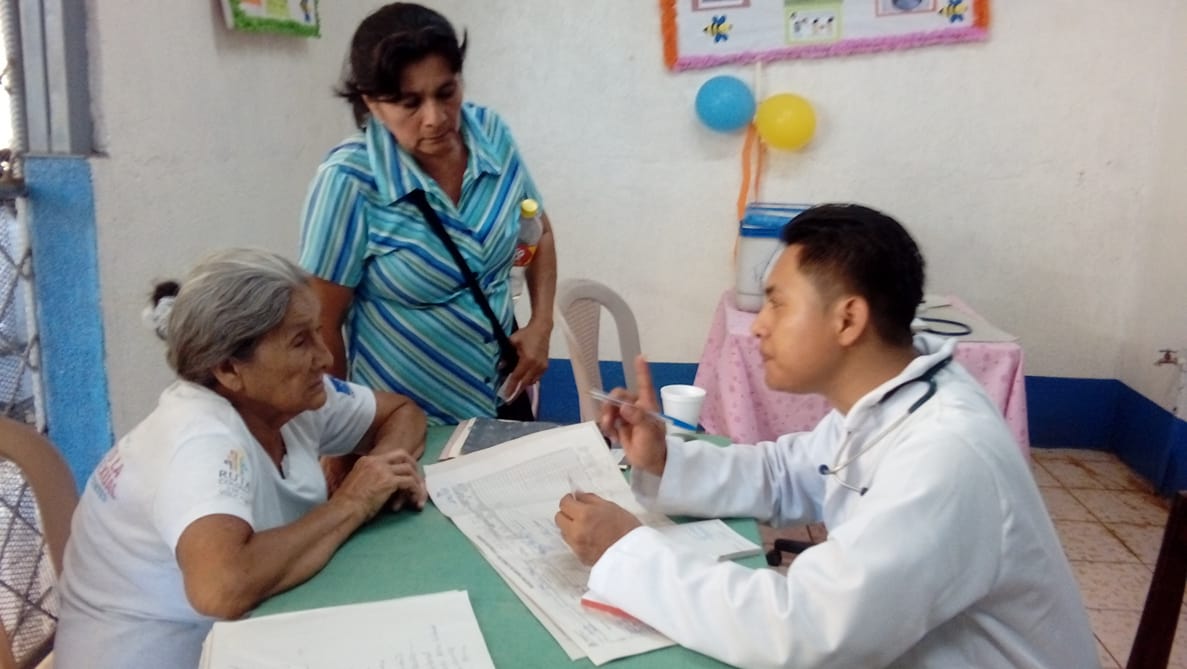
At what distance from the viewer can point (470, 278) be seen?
1649mm

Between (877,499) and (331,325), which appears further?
(331,325)

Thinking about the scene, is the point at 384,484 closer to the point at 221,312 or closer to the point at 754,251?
the point at 221,312

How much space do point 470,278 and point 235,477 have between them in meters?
0.66

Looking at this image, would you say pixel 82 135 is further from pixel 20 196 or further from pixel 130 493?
pixel 130 493

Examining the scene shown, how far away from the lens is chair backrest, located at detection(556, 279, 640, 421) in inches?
86.5

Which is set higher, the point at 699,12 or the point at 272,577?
the point at 699,12

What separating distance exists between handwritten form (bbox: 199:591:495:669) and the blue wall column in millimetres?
1116

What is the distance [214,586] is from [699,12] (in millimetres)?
2998

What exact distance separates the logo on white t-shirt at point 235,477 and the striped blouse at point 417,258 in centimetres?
49

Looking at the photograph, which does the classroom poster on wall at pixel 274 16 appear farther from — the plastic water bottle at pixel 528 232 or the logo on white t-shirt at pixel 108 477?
the logo on white t-shirt at pixel 108 477

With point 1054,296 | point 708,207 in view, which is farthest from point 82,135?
point 1054,296

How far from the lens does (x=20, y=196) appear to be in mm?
1744

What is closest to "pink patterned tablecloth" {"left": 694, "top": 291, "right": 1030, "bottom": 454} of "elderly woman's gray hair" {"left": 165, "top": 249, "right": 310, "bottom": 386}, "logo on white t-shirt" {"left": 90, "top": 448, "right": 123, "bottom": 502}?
"elderly woman's gray hair" {"left": 165, "top": 249, "right": 310, "bottom": 386}

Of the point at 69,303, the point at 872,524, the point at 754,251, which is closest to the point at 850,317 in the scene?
the point at 872,524
